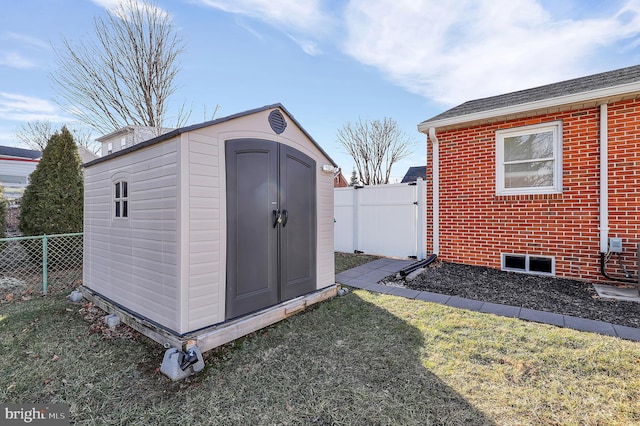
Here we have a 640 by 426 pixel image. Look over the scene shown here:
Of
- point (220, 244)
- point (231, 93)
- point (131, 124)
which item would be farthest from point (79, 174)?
point (220, 244)

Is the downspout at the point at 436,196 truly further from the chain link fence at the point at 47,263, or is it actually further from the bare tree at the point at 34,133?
the bare tree at the point at 34,133

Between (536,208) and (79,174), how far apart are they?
9.58 metres

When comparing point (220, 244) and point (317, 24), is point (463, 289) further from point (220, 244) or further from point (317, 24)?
point (317, 24)

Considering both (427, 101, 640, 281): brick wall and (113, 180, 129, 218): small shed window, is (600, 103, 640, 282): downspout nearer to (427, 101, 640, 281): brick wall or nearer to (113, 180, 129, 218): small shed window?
(427, 101, 640, 281): brick wall

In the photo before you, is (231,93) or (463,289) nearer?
(463,289)

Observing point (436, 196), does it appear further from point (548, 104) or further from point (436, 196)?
point (548, 104)

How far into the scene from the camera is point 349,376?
2400 millimetres

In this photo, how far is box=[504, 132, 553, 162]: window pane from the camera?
17.2ft

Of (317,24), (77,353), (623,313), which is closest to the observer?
(77,353)

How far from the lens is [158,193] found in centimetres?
290

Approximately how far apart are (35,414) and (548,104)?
Answer: 7.38m

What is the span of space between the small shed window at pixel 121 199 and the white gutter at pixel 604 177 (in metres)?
7.11

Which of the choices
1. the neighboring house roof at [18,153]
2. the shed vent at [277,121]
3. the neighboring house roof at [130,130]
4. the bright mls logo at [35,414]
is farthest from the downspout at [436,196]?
the neighboring house roof at [18,153]

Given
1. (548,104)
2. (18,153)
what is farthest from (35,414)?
(18,153)
